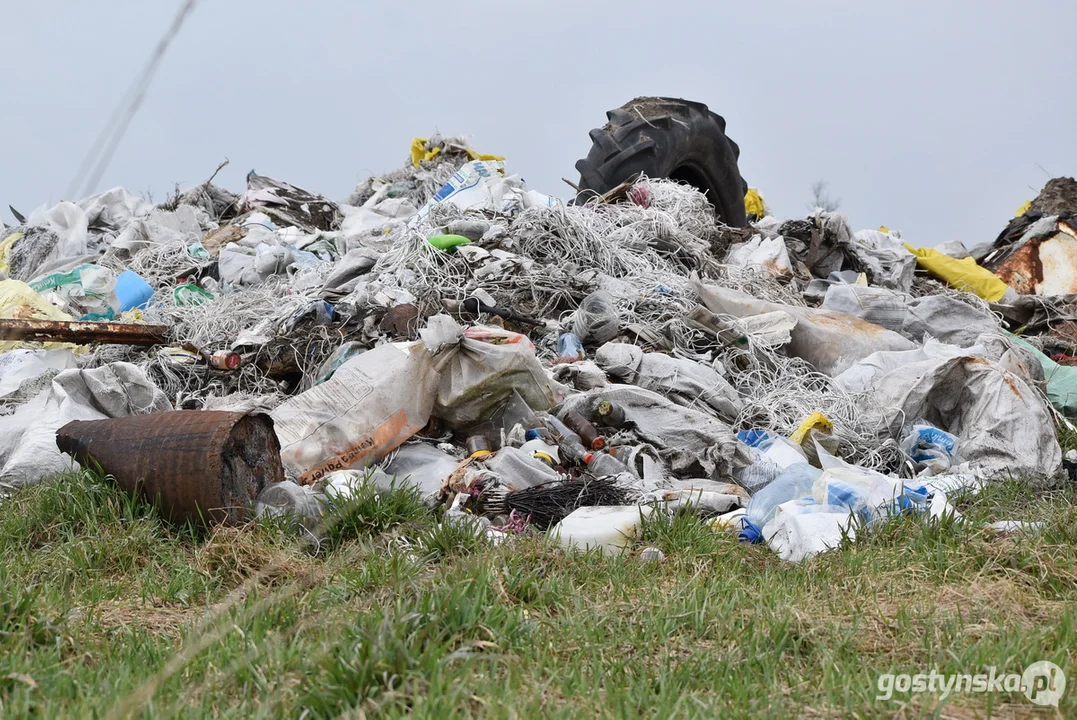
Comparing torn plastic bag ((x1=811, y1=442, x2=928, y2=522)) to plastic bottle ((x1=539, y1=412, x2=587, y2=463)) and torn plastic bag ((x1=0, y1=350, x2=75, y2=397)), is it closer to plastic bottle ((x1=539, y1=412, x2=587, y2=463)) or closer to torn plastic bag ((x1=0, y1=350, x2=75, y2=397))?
plastic bottle ((x1=539, y1=412, x2=587, y2=463))

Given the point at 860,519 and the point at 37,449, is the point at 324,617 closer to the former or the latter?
the point at 860,519

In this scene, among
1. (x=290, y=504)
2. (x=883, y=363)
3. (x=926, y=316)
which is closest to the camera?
(x=290, y=504)

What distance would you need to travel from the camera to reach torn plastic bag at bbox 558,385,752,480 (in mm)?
4148

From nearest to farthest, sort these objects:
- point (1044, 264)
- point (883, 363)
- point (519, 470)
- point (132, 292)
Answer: point (519, 470) < point (883, 363) < point (132, 292) < point (1044, 264)

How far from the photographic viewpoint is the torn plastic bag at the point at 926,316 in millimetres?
5918

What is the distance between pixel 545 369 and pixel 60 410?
2.20 m

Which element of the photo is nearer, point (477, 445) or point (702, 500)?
point (702, 500)

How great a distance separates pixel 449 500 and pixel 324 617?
1.44 metres

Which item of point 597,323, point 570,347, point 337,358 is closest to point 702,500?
point 570,347

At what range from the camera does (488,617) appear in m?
2.29

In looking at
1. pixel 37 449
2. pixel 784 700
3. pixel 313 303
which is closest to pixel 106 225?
pixel 313 303

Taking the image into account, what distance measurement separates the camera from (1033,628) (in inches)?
93.4

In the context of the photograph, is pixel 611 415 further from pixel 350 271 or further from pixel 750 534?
pixel 350 271

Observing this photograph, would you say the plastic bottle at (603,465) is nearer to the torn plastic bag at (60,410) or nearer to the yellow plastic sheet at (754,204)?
the torn plastic bag at (60,410)
